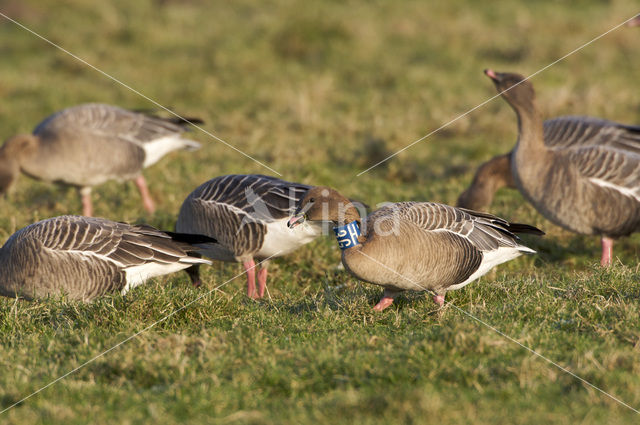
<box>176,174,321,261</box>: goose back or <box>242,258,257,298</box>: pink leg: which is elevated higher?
<box>176,174,321,261</box>: goose back

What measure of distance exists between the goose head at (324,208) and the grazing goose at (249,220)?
3.86 feet

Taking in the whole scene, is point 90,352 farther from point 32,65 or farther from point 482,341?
point 32,65

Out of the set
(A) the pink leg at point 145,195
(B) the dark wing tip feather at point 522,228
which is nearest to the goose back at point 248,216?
(B) the dark wing tip feather at point 522,228

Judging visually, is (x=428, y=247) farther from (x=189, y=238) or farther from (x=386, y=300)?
(x=189, y=238)

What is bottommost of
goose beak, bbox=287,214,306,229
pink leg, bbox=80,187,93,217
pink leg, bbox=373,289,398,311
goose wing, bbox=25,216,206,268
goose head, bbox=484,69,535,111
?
pink leg, bbox=80,187,93,217

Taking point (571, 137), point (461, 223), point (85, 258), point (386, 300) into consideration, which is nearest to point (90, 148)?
point (85, 258)

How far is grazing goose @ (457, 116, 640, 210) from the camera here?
27.0ft

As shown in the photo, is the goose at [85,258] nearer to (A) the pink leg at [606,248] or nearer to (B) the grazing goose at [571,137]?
(B) the grazing goose at [571,137]

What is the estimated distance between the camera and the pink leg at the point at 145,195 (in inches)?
385

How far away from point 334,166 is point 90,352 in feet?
21.8

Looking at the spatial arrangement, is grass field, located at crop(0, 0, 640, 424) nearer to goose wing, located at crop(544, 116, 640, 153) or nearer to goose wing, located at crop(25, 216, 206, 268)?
goose wing, located at crop(25, 216, 206, 268)

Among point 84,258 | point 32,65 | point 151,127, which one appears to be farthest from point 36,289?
point 32,65

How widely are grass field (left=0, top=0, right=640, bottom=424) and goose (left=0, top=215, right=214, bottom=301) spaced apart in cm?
41

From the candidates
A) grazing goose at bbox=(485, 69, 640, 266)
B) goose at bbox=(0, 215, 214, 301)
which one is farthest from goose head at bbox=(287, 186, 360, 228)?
grazing goose at bbox=(485, 69, 640, 266)
